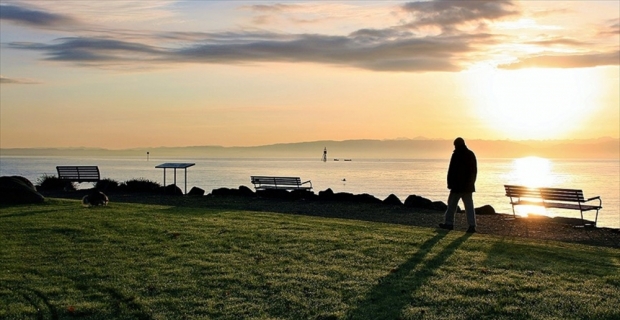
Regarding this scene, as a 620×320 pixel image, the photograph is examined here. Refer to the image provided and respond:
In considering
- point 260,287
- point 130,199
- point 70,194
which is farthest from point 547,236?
point 70,194

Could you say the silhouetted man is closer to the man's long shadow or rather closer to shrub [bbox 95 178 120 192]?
the man's long shadow

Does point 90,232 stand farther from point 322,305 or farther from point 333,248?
point 322,305

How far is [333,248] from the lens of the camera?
42.4 feet

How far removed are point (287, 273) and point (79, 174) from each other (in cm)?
2235

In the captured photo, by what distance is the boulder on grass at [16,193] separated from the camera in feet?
66.5

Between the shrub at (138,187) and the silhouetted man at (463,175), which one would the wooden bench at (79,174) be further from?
the silhouetted man at (463,175)

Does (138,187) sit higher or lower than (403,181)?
higher

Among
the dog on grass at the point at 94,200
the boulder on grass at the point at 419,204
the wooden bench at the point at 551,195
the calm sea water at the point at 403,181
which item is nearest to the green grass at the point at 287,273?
the dog on grass at the point at 94,200

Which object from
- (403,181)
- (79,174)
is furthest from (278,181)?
(403,181)

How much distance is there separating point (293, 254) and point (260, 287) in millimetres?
2497

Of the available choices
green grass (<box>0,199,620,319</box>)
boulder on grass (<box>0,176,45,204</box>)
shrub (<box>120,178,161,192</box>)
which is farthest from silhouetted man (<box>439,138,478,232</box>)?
shrub (<box>120,178,161,192</box>)

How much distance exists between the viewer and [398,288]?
9586 mm

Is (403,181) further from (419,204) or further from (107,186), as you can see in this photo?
(419,204)

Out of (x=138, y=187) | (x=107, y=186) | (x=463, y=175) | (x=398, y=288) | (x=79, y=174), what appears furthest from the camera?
(x=79, y=174)
